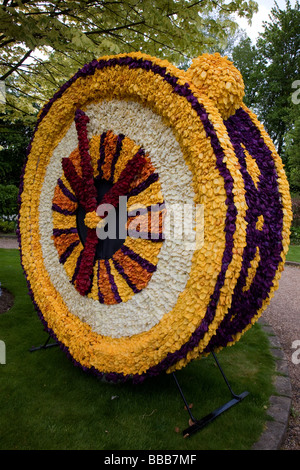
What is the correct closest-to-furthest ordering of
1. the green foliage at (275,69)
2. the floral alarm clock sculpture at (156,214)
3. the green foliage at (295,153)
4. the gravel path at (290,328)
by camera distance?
the floral alarm clock sculpture at (156,214) < the gravel path at (290,328) < the green foliage at (295,153) < the green foliage at (275,69)

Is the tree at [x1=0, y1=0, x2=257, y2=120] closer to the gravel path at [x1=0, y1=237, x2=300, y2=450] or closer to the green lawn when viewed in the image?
the gravel path at [x1=0, y1=237, x2=300, y2=450]

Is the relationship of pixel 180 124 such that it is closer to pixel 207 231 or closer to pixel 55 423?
pixel 207 231

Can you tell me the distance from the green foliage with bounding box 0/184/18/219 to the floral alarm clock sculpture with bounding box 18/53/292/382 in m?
12.4

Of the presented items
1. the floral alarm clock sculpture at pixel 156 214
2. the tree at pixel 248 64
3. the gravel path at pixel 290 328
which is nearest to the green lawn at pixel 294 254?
the gravel path at pixel 290 328

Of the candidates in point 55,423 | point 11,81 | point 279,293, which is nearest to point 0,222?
point 11,81

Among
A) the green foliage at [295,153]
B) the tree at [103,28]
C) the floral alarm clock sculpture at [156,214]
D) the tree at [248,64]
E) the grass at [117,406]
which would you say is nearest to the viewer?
the floral alarm clock sculpture at [156,214]

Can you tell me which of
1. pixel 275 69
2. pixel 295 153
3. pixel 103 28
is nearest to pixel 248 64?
pixel 275 69

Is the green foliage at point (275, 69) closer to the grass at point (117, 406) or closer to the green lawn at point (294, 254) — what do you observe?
the green lawn at point (294, 254)

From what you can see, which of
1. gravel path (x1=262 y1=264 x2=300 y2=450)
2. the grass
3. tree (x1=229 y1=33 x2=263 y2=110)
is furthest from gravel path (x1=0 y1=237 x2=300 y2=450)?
tree (x1=229 y1=33 x2=263 y2=110)

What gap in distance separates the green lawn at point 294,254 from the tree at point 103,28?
8391mm

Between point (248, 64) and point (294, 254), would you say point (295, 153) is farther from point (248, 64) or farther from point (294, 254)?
point (248, 64)

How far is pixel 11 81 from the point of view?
288 inches

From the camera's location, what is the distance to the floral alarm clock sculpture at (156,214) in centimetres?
256

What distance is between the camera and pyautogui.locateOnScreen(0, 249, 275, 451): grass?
2771 millimetres
